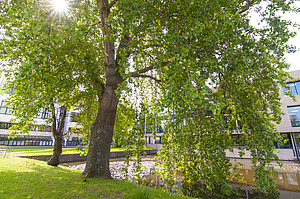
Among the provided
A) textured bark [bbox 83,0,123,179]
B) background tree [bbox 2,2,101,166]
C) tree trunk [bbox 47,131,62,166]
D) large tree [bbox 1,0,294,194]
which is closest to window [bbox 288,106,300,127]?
large tree [bbox 1,0,294,194]

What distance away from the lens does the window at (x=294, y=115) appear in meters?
23.0

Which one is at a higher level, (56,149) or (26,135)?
(26,135)

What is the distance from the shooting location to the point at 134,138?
654 centimetres

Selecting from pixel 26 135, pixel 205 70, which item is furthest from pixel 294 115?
pixel 26 135

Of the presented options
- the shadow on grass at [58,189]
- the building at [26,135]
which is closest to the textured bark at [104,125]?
the shadow on grass at [58,189]

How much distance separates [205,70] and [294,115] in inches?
1081

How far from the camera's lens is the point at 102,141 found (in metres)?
6.53

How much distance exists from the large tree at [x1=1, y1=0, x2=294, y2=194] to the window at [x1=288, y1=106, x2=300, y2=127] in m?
24.4

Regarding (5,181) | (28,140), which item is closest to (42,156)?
(5,181)

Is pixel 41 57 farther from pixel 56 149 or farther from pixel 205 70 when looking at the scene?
pixel 56 149

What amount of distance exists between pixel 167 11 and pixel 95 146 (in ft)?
18.8

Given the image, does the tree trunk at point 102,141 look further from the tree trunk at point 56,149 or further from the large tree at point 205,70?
the tree trunk at point 56,149

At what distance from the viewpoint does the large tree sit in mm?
3945

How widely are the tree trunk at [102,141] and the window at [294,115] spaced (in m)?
28.1
